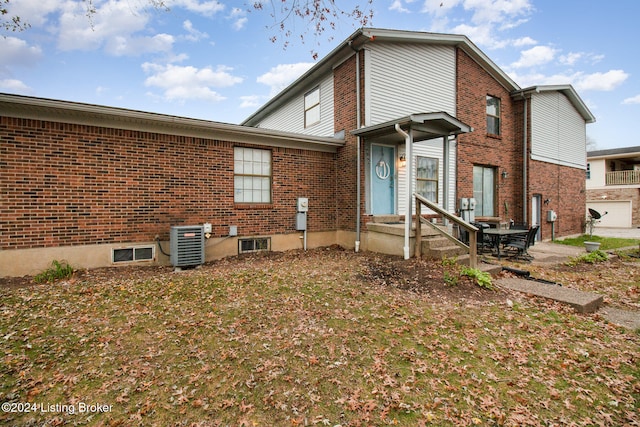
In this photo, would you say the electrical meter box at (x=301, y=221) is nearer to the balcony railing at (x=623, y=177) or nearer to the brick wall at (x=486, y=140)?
the brick wall at (x=486, y=140)

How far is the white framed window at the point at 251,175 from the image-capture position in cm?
824

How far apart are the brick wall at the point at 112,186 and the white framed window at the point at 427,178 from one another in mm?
4615

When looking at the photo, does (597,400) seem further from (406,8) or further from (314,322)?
(406,8)

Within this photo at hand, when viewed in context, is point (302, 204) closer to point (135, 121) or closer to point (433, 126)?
point (433, 126)

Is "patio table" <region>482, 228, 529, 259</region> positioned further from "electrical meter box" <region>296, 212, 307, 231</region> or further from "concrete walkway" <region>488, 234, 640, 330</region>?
"electrical meter box" <region>296, 212, 307, 231</region>

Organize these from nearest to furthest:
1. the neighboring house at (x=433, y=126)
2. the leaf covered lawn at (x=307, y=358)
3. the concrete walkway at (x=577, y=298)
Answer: the leaf covered lawn at (x=307, y=358), the concrete walkway at (x=577, y=298), the neighboring house at (x=433, y=126)

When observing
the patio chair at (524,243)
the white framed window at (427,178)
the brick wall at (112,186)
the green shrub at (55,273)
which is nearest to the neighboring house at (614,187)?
the patio chair at (524,243)

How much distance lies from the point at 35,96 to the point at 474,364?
8.33 metres

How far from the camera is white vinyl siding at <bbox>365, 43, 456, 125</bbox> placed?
9.05 meters

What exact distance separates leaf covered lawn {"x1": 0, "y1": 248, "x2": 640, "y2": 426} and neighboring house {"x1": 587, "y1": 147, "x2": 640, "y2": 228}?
29087 mm

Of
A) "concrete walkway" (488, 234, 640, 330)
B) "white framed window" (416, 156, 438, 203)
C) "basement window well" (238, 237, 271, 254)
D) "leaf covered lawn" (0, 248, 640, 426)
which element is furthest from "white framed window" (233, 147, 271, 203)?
"concrete walkway" (488, 234, 640, 330)

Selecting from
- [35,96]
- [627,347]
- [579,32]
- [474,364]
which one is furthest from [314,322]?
[579,32]

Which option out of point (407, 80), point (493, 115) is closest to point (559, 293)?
point (407, 80)

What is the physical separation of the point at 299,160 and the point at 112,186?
15.7 ft
